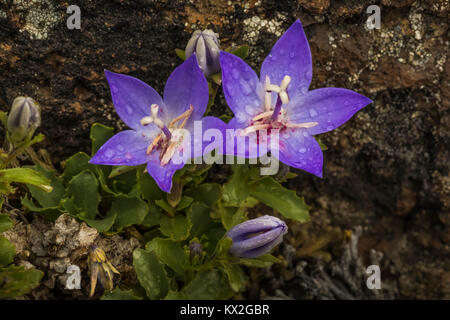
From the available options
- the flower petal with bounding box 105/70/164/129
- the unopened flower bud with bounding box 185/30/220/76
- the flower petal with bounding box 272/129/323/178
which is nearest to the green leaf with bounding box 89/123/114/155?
the flower petal with bounding box 105/70/164/129

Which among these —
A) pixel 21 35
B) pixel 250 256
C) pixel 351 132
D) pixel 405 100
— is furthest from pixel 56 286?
pixel 405 100

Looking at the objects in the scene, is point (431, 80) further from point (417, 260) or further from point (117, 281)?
point (117, 281)

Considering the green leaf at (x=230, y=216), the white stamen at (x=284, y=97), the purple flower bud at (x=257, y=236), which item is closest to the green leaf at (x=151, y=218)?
the green leaf at (x=230, y=216)

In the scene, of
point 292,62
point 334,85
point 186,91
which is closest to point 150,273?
point 186,91

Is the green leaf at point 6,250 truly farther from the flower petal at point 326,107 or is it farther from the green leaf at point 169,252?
the flower petal at point 326,107

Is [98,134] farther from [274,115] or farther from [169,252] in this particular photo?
[274,115]

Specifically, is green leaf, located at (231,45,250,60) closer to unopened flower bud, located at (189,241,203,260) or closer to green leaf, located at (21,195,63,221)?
unopened flower bud, located at (189,241,203,260)
